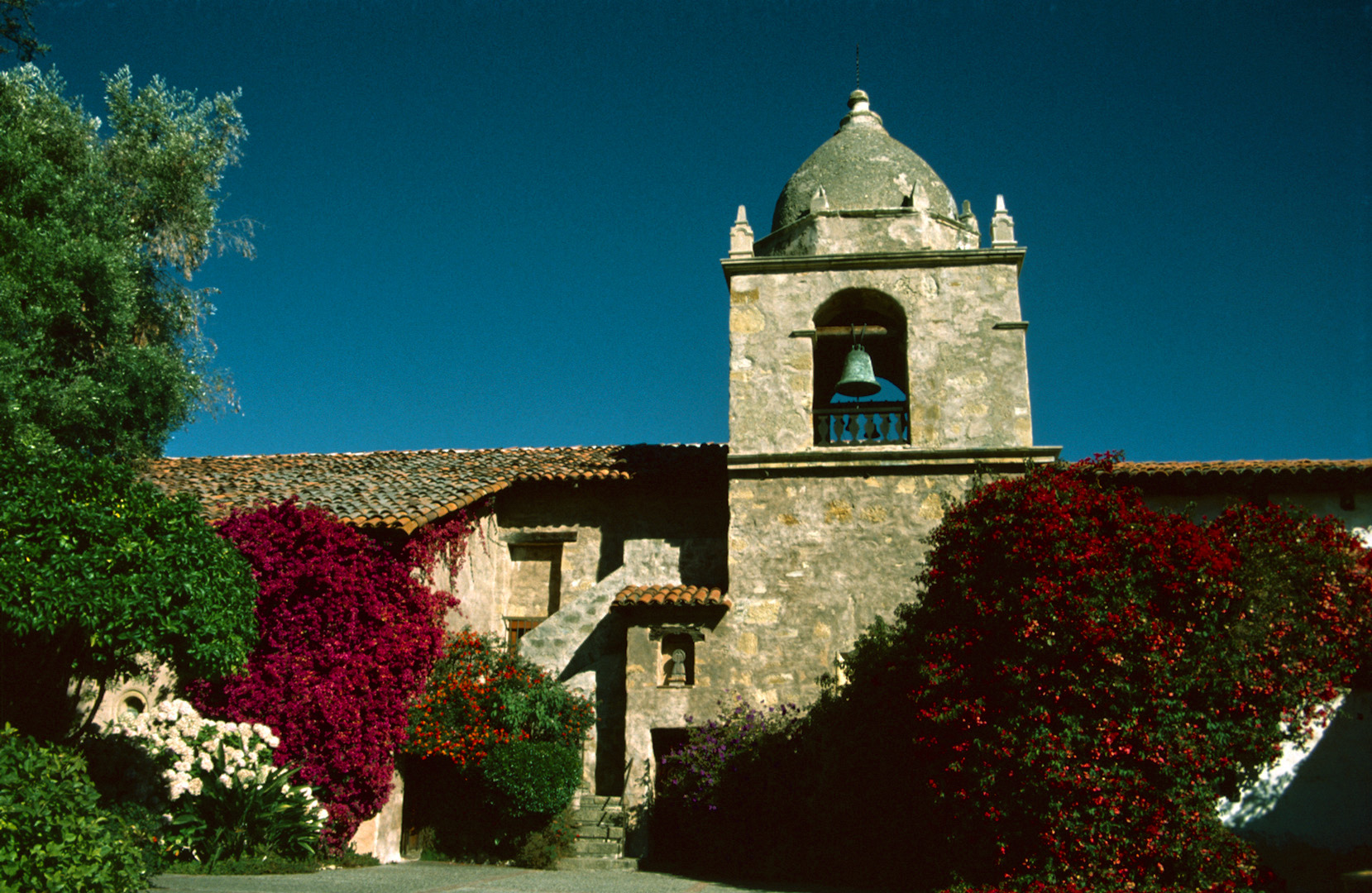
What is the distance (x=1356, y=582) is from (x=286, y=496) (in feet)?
44.1

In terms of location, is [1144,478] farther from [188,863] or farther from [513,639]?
[188,863]

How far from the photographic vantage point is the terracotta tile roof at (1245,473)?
1204 centimetres

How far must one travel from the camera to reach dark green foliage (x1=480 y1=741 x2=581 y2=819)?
12.3 m

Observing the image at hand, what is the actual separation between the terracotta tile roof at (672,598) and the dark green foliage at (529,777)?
7.14 feet

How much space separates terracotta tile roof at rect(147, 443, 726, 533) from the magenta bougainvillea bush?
27.0 inches

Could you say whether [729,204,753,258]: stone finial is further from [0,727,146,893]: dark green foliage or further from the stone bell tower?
[0,727,146,893]: dark green foliage

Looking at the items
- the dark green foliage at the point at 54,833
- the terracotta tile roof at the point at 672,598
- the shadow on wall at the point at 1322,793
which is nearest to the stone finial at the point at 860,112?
the terracotta tile roof at the point at 672,598

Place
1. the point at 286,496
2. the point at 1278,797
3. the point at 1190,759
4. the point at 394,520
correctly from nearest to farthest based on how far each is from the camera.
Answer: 1. the point at 1190,759
2. the point at 1278,797
3. the point at 394,520
4. the point at 286,496

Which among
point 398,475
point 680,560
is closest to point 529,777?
point 680,560

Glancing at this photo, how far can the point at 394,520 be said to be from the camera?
41.0 ft

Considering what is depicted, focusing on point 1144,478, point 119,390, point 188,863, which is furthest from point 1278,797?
point 119,390

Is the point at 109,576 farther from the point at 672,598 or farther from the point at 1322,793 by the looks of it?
the point at 1322,793

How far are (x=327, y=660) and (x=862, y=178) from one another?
33.5ft

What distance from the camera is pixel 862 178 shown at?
1472 cm
